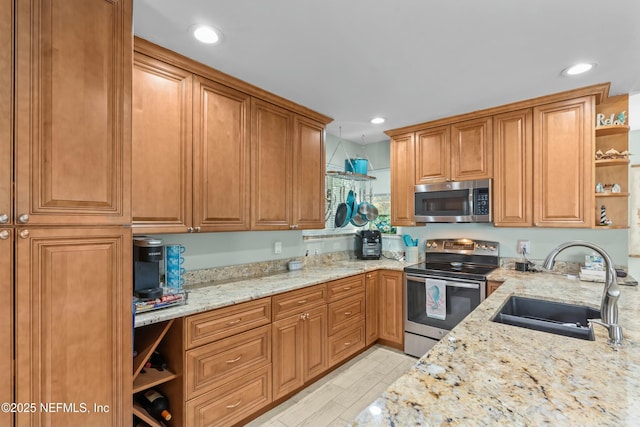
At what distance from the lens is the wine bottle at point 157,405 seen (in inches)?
69.3

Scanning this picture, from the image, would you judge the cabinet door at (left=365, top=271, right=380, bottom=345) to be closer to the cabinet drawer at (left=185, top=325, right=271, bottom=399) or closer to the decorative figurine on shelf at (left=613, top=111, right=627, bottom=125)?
the cabinet drawer at (left=185, top=325, right=271, bottom=399)

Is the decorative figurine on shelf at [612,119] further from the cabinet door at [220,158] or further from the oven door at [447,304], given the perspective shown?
the cabinet door at [220,158]

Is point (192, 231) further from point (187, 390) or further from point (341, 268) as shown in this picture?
point (341, 268)

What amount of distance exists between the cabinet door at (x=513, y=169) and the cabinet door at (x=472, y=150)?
0.06 metres

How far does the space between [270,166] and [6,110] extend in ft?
5.40

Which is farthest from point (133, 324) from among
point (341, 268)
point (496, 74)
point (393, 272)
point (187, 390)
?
point (496, 74)

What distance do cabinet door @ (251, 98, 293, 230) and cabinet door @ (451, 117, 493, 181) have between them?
169cm

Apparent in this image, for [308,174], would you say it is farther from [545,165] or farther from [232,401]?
[545,165]

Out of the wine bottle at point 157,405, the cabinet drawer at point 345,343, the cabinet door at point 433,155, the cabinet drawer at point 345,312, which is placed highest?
the cabinet door at point 433,155

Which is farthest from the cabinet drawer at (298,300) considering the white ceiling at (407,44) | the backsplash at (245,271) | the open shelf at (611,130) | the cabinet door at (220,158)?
the open shelf at (611,130)

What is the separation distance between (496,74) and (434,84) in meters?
0.41

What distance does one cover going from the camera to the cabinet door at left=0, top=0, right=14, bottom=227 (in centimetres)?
109

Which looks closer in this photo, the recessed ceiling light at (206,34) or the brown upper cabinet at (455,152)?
the recessed ceiling light at (206,34)

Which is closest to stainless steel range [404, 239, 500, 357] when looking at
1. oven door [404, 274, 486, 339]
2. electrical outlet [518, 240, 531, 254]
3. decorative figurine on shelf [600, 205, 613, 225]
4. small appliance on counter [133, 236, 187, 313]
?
oven door [404, 274, 486, 339]
